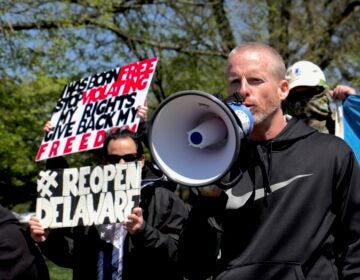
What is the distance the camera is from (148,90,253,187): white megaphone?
236cm

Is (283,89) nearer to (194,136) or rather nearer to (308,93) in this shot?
(194,136)

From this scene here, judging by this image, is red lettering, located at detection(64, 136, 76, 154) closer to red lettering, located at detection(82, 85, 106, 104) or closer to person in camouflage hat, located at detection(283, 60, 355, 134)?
red lettering, located at detection(82, 85, 106, 104)

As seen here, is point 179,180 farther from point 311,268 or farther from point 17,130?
point 17,130

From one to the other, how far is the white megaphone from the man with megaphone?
0.02m

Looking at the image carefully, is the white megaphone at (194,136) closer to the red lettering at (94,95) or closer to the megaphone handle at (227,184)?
the megaphone handle at (227,184)

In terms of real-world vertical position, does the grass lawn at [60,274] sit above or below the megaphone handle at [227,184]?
below

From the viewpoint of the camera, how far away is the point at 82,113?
212 inches

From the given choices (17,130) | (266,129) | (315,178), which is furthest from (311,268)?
(17,130)

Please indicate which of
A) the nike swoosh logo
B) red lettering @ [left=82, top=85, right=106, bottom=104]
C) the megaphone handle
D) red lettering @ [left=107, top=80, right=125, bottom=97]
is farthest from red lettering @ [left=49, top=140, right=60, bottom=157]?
the megaphone handle

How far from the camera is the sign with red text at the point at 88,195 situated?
3373 mm

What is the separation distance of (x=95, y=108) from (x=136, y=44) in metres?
9.08

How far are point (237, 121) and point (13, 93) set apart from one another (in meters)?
9.26

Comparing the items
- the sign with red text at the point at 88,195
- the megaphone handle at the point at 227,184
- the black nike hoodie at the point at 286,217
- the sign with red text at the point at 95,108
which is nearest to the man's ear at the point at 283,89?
the black nike hoodie at the point at 286,217

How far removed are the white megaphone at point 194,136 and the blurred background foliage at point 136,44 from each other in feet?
26.7
